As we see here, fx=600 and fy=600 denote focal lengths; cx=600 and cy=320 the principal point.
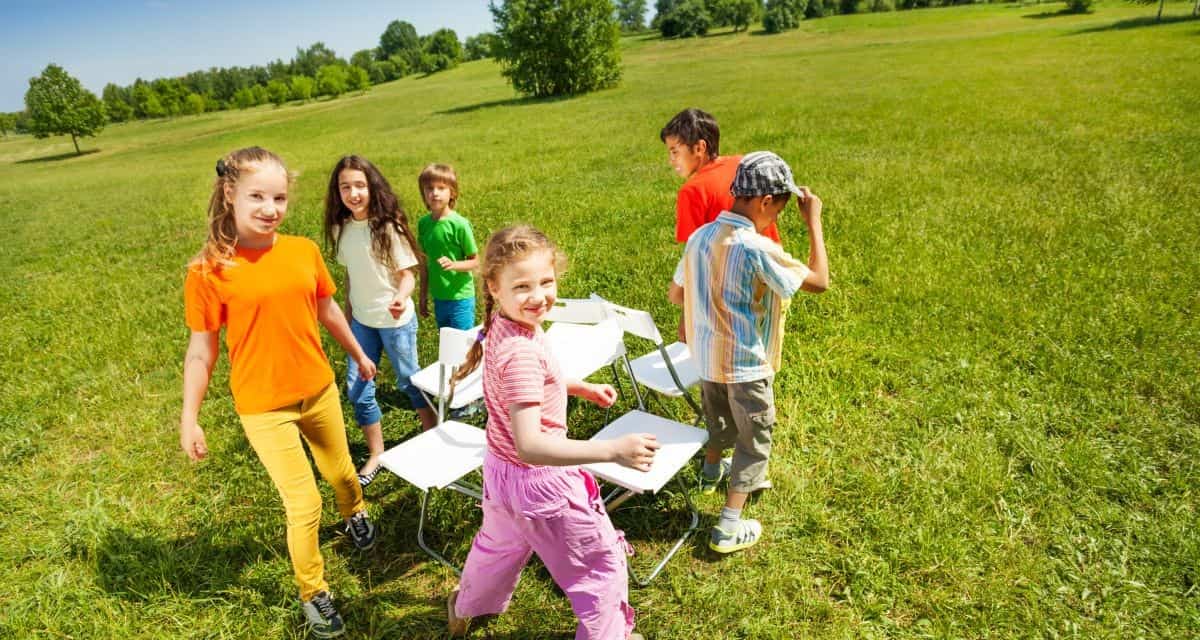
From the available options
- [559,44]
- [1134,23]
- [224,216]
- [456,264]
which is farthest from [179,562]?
[1134,23]

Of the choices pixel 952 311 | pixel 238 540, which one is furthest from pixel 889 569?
pixel 238 540

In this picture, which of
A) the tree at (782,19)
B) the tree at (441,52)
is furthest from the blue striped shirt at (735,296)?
the tree at (441,52)

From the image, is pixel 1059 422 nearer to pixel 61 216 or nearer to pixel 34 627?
pixel 34 627

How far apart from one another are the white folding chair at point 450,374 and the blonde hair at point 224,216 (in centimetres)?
127

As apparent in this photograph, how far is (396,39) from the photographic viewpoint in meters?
138

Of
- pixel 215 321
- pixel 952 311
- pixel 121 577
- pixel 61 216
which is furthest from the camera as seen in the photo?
pixel 61 216

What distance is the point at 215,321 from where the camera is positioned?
9.30 ft

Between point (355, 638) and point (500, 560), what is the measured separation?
1.22 m

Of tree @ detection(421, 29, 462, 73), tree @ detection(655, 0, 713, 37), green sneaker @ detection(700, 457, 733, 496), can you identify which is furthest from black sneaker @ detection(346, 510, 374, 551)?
tree @ detection(421, 29, 462, 73)

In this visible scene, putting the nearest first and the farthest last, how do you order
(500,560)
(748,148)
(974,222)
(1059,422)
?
1. (500,560)
2. (1059,422)
3. (974,222)
4. (748,148)

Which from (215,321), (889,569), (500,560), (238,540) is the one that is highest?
(215,321)

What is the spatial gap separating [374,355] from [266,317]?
1594 millimetres

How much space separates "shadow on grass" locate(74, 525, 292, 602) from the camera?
354cm

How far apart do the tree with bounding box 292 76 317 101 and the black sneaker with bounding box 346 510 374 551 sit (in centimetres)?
9823
